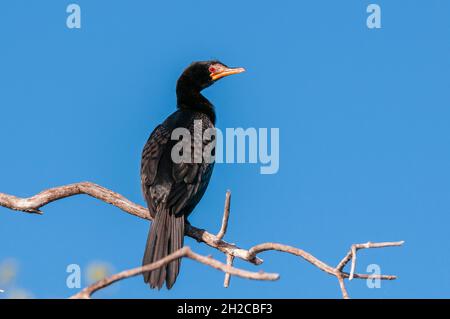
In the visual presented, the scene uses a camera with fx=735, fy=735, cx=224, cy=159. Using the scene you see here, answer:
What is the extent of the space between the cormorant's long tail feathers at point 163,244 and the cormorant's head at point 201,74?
2333mm

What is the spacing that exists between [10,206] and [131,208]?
3.75 feet

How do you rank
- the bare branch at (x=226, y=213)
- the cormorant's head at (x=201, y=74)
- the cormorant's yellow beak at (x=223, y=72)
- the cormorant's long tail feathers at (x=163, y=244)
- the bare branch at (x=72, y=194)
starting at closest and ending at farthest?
the bare branch at (x=226, y=213), the cormorant's long tail feathers at (x=163, y=244), the bare branch at (x=72, y=194), the cormorant's head at (x=201, y=74), the cormorant's yellow beak at (x=223, y=72)

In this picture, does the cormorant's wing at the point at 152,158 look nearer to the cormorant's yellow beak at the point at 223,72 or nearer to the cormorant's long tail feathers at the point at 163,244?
the cormorant's long tail feathers at the point at 163,244

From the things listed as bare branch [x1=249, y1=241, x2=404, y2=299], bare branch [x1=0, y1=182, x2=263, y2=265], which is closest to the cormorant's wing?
bare branch [x1=0, y1=182, x2=263, y2=265]

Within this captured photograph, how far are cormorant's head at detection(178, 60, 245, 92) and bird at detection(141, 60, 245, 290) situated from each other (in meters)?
0.41

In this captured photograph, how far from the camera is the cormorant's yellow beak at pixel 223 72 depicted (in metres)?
8.71

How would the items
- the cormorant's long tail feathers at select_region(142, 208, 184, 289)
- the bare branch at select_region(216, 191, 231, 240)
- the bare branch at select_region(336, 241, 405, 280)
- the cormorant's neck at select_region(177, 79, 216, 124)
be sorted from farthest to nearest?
1. the cormorant's neck at select_region(177, 79, 216, 124)
2. the cormorant's long tail feathers at select_region(142, 208, 184, 289)
3. the bare branch at select_region(216, 191, 231, 240)
4. the bare branch at select_region(336, 241, 405, 280)

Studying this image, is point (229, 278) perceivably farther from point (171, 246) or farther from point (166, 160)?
point (166, 160)

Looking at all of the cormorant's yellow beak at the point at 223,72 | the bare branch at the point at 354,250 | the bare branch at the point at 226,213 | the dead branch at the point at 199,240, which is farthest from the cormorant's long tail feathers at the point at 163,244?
the cormorant's yellow beak at the point at 223,72

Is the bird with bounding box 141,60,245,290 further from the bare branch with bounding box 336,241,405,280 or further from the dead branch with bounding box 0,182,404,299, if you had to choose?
the bare branch with bounding box 336,241,405,280

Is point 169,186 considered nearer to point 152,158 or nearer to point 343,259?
point 152,158

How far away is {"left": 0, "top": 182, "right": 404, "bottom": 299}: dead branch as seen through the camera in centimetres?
376

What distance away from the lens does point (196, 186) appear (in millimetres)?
6980
